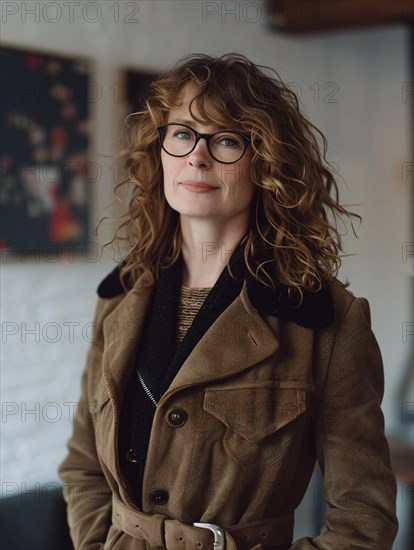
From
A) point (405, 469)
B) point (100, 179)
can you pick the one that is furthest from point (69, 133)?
point (405, 469)

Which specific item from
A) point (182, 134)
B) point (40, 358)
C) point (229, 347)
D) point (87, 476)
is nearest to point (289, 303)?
point (229, 347)

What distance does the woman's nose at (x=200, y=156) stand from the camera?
4.11ft

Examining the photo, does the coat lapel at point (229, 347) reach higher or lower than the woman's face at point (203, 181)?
lower

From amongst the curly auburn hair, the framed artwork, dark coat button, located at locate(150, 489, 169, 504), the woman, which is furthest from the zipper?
the framed artwork

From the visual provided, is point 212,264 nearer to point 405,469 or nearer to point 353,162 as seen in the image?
point 405,469

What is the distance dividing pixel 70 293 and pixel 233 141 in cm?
76

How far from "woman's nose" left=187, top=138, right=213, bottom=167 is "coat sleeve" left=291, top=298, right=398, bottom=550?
360 millimetres

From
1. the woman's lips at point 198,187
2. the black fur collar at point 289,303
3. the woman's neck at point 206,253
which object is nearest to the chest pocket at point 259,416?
the black fur collar at point 289,303

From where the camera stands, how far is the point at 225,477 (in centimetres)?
125

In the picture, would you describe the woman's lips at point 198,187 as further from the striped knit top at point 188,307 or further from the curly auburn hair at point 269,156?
the striped knit top at point 188,307

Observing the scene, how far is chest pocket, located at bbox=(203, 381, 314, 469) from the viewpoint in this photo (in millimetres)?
1248

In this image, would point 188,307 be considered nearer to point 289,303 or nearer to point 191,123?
point 289,303

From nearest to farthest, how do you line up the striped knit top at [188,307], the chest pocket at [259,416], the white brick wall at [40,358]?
the chest pocket at [259,416]
the striped knit top at [188,307]
the white brick wall at [40,358]

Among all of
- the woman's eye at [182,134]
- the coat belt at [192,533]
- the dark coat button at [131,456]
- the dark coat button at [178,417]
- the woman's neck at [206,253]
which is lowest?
the coat belt at [192,533]
